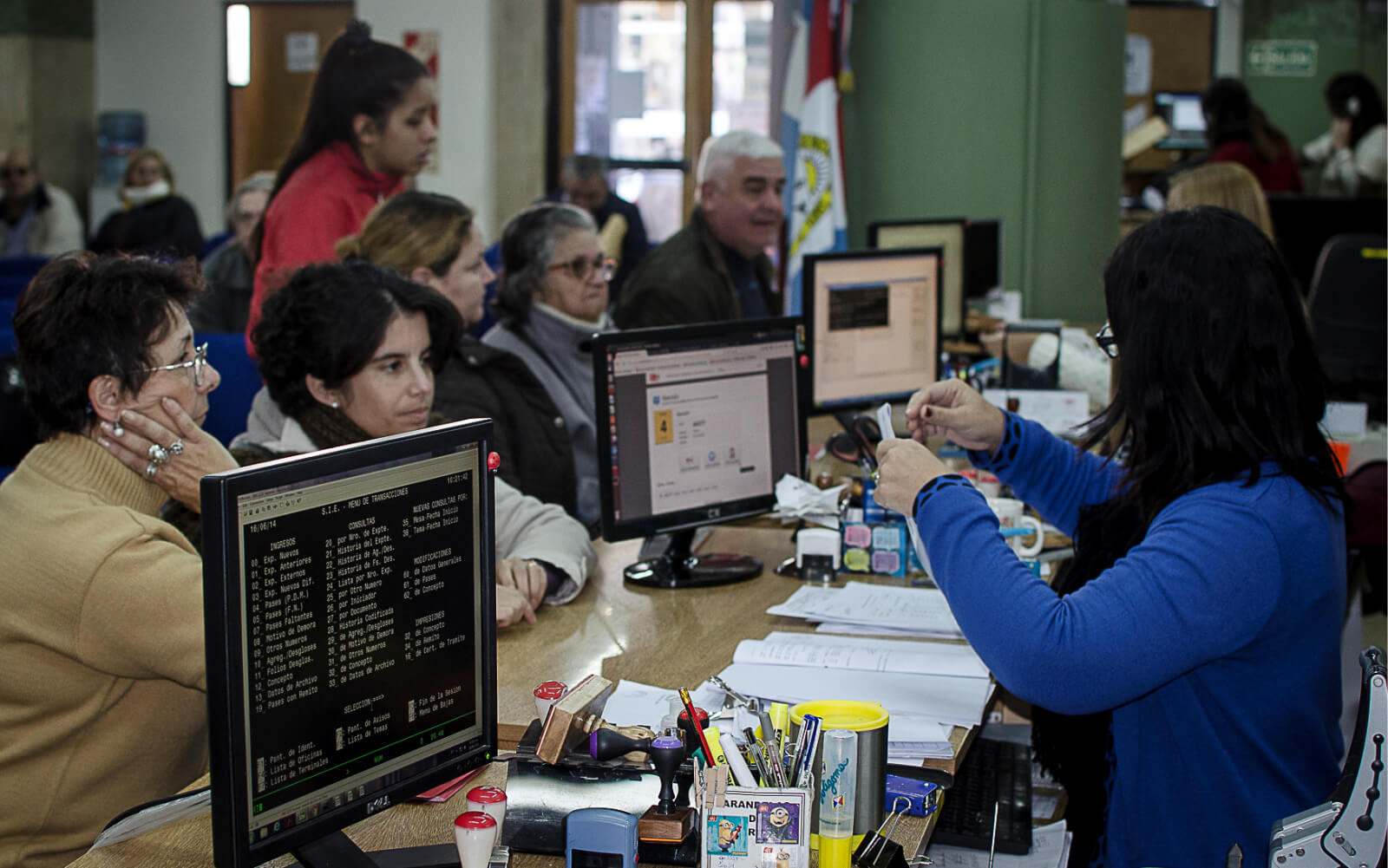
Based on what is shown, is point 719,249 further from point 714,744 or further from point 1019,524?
point 714,744

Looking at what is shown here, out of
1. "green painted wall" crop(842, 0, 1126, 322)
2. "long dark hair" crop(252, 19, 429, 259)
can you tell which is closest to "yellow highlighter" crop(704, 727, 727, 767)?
"long dark hair" crop(252, 19, 429, 259)

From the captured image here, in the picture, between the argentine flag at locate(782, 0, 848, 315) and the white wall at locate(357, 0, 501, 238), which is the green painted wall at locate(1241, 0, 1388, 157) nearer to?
the argentine flag at locate(782, 0, 848, 315)

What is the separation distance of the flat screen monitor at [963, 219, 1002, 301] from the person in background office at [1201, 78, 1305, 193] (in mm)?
2157

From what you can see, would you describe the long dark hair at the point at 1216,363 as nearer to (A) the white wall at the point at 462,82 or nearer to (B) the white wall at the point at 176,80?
Result: (A) the white wall at the point at 462,82

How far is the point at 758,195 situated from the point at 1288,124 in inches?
244

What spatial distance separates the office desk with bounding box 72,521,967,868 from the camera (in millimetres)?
1390

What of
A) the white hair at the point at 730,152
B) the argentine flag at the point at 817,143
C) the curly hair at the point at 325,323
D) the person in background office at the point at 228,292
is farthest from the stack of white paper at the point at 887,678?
the person in background office at the point at 228,292

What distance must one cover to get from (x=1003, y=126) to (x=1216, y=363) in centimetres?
411

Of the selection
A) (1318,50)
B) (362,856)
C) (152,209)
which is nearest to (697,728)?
(362,856)

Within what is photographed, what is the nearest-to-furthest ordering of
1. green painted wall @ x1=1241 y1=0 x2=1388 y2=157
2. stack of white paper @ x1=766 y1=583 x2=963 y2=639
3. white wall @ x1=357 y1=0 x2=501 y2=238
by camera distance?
stack of white paper @ x1=766 y1=583 x2=963 y2=639 < white wall @ x1=357 y1=0 x2=501 y2=238 < green painted wall @ x1=1241 y1=0 x2=1388 y2=157

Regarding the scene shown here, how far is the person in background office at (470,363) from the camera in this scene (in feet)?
9.68

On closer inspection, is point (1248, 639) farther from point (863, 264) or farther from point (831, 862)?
point (863, 264)

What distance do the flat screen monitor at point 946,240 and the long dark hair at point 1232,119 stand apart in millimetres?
2960

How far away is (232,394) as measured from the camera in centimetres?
323
